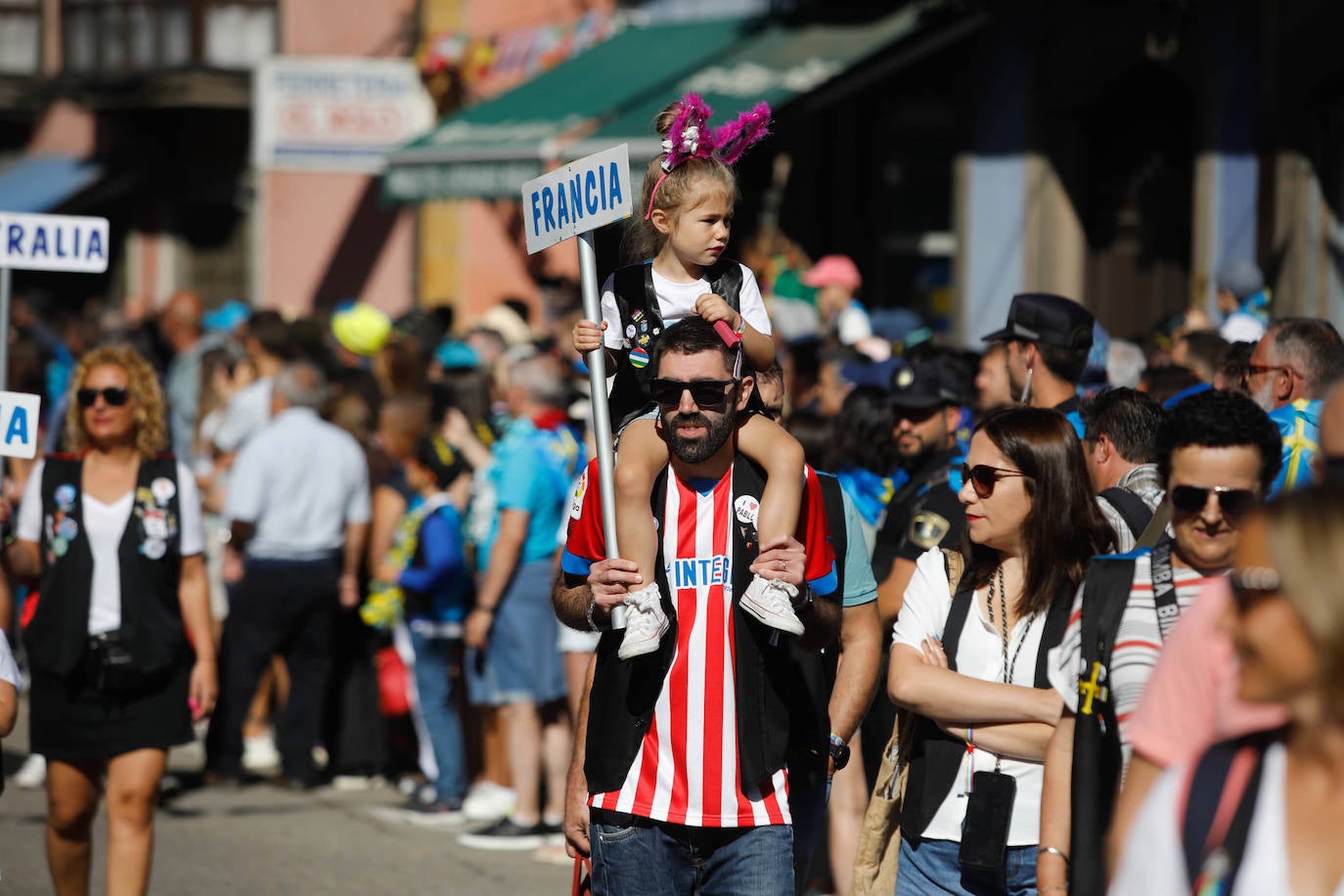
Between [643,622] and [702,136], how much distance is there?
1344 mm

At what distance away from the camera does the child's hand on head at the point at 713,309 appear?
421 centimetres

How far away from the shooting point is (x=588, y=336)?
4.42m

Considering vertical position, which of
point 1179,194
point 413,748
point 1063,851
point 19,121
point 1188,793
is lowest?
point 413,748

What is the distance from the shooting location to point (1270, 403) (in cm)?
565

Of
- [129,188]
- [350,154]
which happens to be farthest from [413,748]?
[129,188]

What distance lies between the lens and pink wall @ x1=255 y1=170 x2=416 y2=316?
21.2m

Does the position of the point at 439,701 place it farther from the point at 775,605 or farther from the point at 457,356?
the point at 775,605

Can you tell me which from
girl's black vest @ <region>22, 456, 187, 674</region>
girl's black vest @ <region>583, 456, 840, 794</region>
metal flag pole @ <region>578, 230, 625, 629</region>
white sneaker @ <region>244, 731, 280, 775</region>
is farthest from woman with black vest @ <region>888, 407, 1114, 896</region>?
white sneaker @ <region>244, 731, 280, 775</region>

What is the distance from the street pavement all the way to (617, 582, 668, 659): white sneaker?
12.2ft

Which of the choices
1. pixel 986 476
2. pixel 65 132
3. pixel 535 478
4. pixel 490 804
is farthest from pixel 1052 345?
pixel 65 132

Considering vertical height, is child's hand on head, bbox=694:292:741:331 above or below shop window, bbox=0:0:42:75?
below

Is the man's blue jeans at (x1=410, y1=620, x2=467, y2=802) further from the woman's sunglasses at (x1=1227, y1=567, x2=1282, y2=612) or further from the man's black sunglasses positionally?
the woman's sunglasses at (x1=1227, y1=567, x2=1282, y2=612)

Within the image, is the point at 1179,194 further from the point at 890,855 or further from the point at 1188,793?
the point at 1188,793

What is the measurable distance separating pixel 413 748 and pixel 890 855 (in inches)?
229
